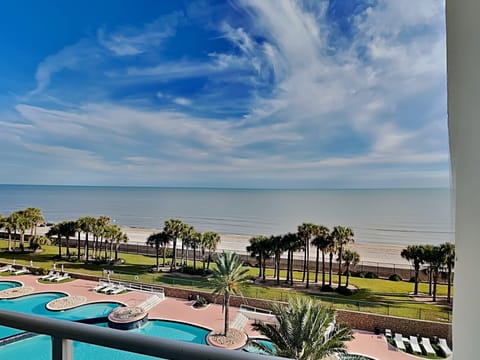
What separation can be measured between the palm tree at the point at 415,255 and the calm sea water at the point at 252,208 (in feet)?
0.12

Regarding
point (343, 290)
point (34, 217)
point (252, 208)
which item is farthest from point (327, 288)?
point (34, 217)

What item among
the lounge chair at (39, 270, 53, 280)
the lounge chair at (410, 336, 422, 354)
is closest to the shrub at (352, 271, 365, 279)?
the lounge chair at (410, 336, 422, 354)

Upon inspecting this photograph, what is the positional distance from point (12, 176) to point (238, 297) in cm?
196

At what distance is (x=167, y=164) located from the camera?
2416 millimetres

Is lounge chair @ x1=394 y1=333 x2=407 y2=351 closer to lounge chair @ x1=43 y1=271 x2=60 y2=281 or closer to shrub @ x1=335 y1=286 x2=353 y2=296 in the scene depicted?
shrub @ x1=335 y1=286 x2=353 y2=296

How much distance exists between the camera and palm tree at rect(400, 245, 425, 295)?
1607 millimetres

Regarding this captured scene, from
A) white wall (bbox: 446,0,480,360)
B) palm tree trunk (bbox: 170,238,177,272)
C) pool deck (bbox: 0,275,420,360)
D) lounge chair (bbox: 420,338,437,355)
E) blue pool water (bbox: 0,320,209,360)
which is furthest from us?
palm tree trunk (bbox: 170,238,177,272)

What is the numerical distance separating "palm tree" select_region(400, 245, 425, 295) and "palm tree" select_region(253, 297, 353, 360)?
465 millimetres

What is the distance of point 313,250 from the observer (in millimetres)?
1957

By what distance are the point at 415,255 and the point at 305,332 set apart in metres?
0.69

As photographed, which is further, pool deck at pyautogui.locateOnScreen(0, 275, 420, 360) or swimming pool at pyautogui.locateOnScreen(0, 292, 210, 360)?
pool deck at pyautogui.locateOnScreen(0, 275, 420, 360)

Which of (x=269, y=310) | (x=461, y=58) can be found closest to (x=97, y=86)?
(x=269, y=310)

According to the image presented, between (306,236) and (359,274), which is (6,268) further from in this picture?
(359,274)

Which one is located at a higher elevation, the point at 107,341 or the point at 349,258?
the point at 107,341
